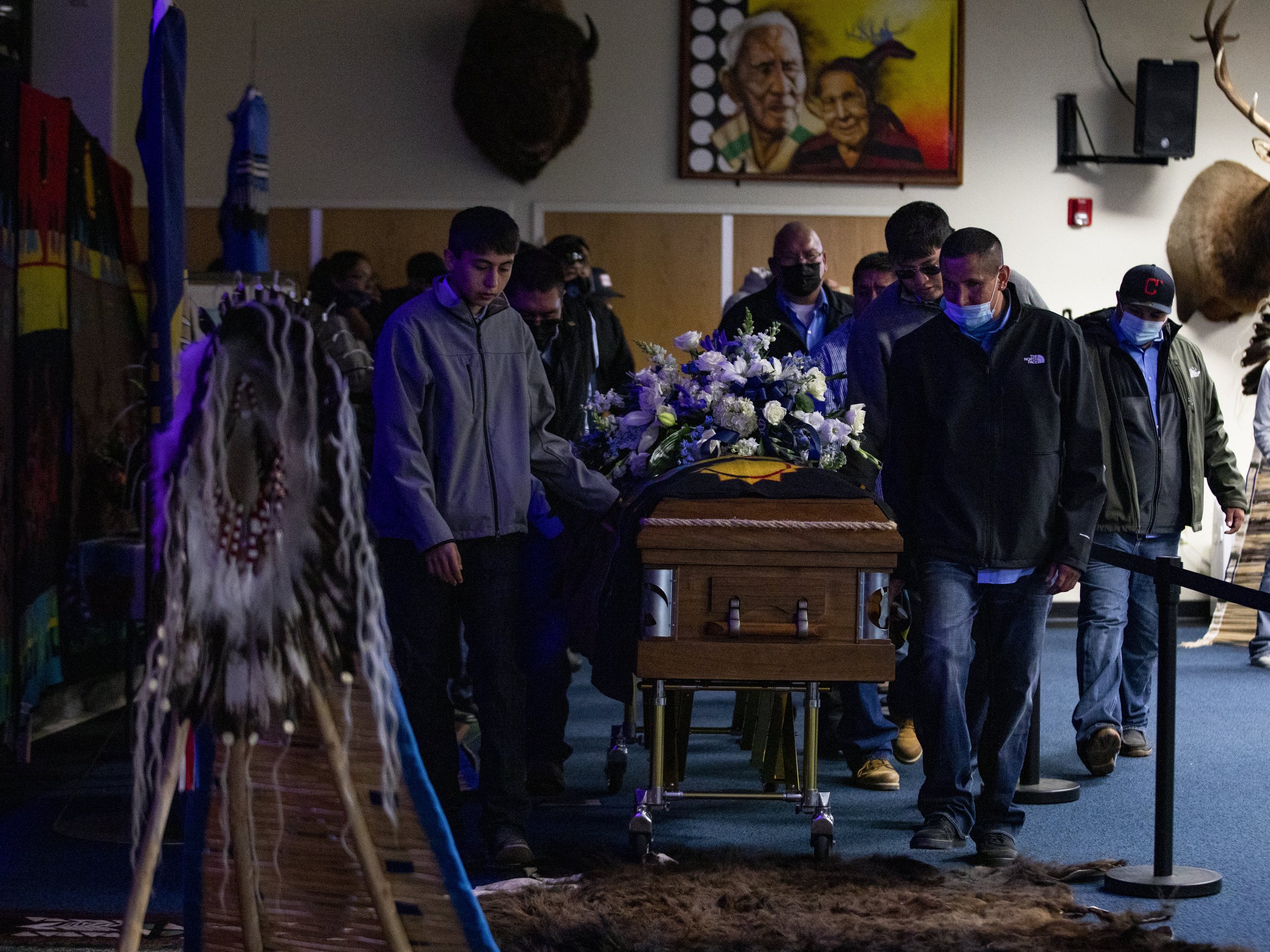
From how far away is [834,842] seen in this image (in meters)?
4.10

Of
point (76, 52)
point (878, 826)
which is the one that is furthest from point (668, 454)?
point (76, 52)

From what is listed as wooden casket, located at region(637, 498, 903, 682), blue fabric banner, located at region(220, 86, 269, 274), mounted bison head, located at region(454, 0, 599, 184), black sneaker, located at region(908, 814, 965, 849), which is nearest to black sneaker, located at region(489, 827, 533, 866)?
wooden casket, located at region(637, 498, 903, 682)

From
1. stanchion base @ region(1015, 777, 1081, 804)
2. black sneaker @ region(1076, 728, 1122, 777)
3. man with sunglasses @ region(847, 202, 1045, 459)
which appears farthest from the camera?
black sneaker @ region(1076, 728, 1122, 777)

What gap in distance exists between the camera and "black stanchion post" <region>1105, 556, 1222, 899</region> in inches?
142

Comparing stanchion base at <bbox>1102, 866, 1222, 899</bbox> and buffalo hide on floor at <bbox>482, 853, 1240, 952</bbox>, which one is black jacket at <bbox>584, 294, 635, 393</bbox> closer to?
buffalo hide on floor at <bbox>482, 853, 1240, 952</bbox>

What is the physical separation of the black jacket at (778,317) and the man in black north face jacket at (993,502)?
128cm

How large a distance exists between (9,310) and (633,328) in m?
4.50

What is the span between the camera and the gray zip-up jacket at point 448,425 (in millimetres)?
3686

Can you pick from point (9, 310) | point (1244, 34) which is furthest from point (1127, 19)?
point (9, 310)

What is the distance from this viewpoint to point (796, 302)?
17.9ft

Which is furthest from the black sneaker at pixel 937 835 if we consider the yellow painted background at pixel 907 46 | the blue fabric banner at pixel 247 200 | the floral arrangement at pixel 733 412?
the yellow painted background at pixel 907 46

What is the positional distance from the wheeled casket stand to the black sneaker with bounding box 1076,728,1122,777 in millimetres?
1679

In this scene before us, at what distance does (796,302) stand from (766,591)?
2.03m

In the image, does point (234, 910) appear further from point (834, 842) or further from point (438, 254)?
point (438, 254)
